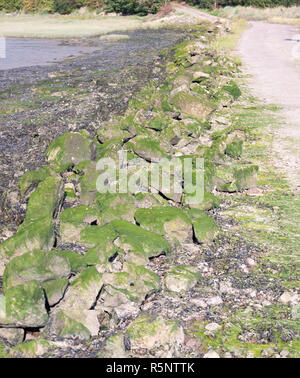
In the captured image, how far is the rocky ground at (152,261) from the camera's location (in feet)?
13.1

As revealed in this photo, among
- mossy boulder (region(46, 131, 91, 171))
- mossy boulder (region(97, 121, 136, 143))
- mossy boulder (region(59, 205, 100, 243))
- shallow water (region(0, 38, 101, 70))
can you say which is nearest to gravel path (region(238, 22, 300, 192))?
mossy boulder (region(97, 121, 136, 143))

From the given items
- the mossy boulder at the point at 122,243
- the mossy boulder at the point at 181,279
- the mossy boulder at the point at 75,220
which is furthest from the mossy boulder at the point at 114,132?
the mossy boulder at the point at 181,279

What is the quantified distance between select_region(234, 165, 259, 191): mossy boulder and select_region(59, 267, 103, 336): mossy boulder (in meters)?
3.20

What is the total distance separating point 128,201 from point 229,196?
1.61 metres

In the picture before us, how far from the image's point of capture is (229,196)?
686 centimetres

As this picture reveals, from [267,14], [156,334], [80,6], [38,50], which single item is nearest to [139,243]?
[156,334]

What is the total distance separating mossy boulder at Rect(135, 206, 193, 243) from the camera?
18.5 feet

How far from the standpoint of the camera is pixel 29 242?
5.03 m

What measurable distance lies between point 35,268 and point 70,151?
3.80 meters

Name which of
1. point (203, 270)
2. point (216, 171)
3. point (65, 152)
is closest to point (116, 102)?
point (65, 152)

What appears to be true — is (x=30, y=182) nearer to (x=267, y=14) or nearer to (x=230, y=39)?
(x=230, y=39)

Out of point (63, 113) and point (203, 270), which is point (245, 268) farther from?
point (63, 113)

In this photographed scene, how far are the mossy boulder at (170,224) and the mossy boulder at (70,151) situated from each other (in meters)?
2.49

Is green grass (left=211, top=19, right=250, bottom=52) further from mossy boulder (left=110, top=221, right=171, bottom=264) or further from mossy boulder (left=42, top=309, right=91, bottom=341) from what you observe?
mossy boulder (left=42, top=309, right=91, bottom=341)
